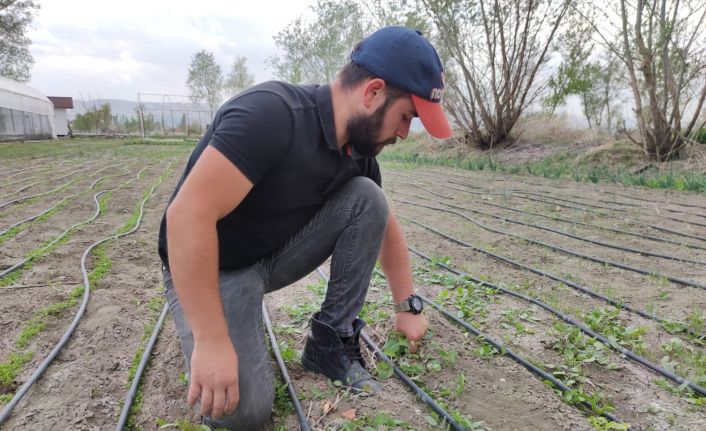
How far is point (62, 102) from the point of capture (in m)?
31.9

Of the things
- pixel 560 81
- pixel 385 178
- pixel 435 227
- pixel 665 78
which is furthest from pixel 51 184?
pixel 560 81

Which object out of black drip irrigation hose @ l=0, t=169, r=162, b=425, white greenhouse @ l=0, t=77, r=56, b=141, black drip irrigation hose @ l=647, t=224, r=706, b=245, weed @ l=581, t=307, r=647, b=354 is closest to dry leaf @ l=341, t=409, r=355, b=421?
black drip irrigation hose @ l=0, t=169, r=162, b=425


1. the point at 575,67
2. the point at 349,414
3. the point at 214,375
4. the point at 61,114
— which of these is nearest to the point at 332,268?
the point at 349,414

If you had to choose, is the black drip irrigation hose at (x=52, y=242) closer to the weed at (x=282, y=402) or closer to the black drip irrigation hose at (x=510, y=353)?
the weed at (x=282, y=402)

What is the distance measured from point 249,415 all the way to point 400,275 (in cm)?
72

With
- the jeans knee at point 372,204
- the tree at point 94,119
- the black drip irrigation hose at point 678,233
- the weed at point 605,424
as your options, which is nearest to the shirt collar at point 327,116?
the jeans knee at point 372,204

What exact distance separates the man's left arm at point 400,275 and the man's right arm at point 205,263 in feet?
2.36

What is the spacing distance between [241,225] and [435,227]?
2764mm

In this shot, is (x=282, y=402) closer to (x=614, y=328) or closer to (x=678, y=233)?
(x=614, y=328)

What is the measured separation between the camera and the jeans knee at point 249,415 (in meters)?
1.34

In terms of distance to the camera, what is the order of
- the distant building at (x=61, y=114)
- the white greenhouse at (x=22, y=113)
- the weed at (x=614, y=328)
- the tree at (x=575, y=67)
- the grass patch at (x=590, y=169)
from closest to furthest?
the weed at (x=614, y=328) < the grass patch at (x=590, y=169) < the tree at (x=575, y=67) < the white greenhouse at (x=22, y=113) < the distant building at (x=61, y=114)

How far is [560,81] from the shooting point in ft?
34.9

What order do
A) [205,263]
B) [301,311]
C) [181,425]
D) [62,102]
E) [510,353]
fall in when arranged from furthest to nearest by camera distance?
[62,102]
[301,311]
[510,353]
[181,425]
[205,263]

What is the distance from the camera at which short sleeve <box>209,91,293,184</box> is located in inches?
44.5
